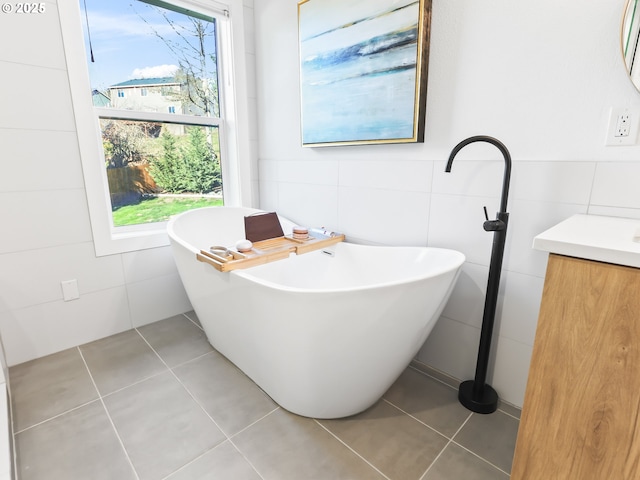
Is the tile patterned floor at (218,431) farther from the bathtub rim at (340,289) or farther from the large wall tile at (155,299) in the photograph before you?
the bathtub rim at (340,289)

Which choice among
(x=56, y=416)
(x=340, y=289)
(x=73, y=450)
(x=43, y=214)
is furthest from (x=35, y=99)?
(x=340, y=289)

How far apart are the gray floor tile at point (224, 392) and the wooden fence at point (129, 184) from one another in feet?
3.57

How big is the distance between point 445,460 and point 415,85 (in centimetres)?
150

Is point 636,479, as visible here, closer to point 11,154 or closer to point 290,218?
point 290,218

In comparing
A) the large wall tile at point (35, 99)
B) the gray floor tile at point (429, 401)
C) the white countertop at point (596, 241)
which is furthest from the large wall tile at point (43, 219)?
the white countertop at point (596, 241)

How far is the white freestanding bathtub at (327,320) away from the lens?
1.09 m

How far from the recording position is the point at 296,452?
1226 millimetres

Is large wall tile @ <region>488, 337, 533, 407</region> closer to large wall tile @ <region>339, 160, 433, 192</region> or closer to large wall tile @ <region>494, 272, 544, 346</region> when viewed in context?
large wall tile @ <region>494, 272, 544, 346</region>

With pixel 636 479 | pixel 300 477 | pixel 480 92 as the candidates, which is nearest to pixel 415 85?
pixel 480 92

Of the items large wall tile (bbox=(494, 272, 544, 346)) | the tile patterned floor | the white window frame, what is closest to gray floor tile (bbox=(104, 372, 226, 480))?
the tile patterned floor

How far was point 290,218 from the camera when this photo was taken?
7.64 ft

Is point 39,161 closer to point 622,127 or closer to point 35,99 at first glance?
point 35,99

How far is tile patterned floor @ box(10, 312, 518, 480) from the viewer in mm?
1162

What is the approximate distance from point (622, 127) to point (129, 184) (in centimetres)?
238
